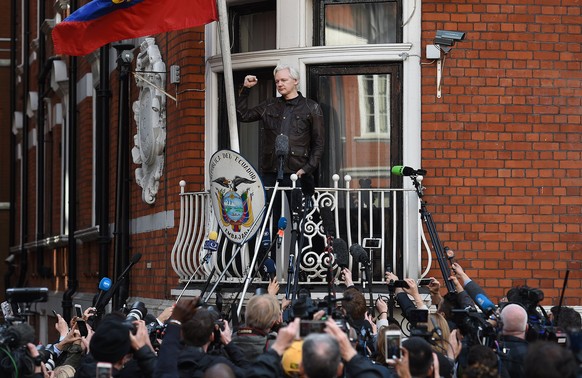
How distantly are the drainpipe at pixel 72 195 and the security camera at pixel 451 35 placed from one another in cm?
912

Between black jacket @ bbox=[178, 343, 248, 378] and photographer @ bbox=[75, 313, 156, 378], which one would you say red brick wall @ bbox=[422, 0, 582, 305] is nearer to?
black jacket @ bbox=[178, 343, 248, 378]

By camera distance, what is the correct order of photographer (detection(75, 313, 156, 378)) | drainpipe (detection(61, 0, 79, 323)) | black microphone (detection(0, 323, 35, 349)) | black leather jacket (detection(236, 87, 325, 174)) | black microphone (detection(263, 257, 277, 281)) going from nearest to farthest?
1. photographer (detection(75, 313, 156, 378))
2. black microphone (detection(0, 323, 35, 349))
3. black microphone (detection(263, 257, 277, 281))
4. black leather jacket (detection(236, 87, 325, 174))
5. drainpipe (detection(61, 0, 79, 323))

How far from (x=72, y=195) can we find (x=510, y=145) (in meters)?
9.37

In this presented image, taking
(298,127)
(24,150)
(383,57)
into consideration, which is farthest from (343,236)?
(24,150)

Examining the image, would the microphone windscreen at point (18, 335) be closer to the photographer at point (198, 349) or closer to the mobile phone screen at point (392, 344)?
the photographer at point (198, 349)

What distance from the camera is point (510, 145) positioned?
1262cm

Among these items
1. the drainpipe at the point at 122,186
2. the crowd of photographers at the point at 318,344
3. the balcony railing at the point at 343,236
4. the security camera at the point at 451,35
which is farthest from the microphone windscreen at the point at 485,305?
the drainpipe at the point at 122,186

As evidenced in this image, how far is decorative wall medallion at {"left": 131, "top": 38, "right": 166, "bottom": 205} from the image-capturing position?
14.7 meters

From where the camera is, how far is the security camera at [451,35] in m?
12.3

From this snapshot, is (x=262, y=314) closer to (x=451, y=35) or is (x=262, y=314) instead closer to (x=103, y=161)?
(x=451, y=35)

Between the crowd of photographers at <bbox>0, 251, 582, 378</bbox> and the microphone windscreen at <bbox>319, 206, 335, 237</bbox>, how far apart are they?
1445 millimetres

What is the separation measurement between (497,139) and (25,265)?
1642 centimetres

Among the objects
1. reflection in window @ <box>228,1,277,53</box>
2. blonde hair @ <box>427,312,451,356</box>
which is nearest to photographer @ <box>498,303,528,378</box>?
blonde hair @ <box>427,312,451,356</box>

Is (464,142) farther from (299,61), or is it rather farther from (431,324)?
(431,324)
